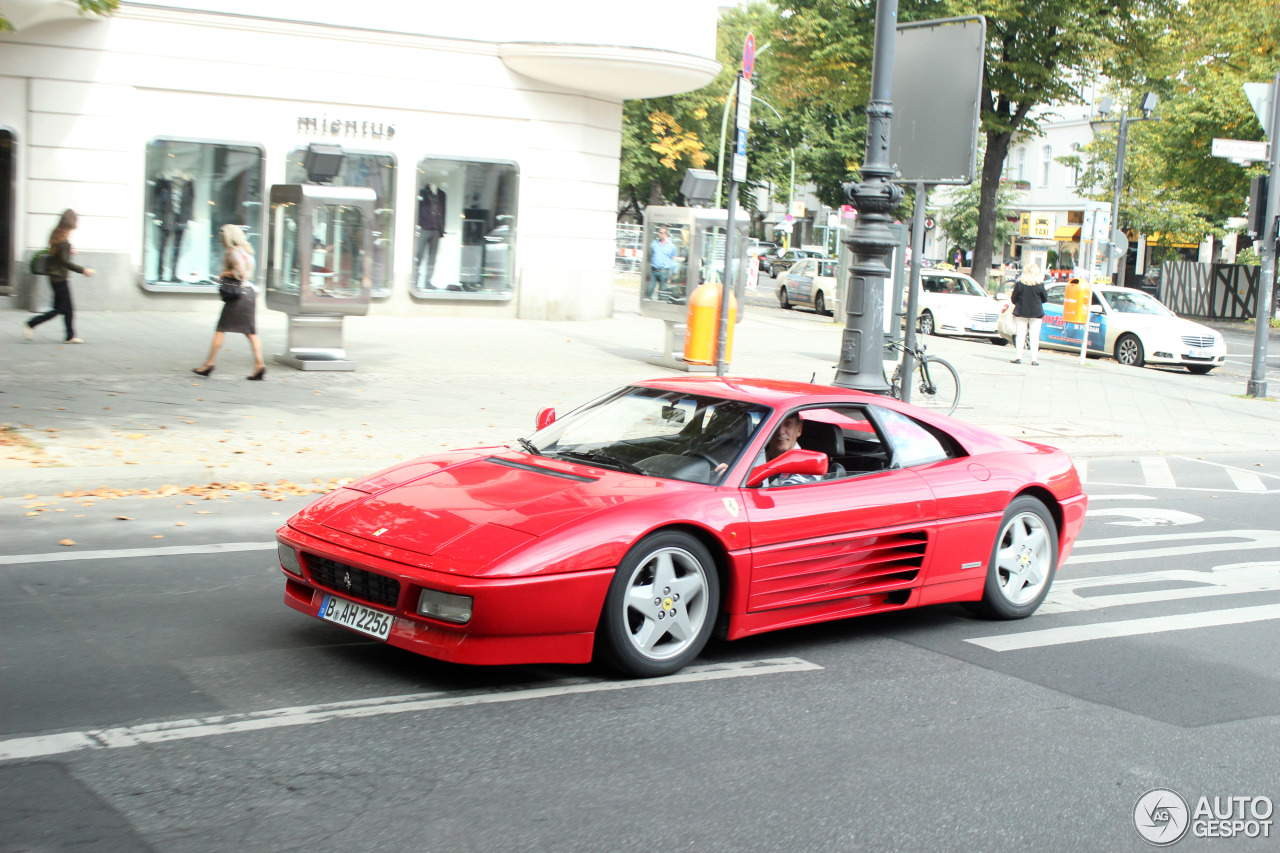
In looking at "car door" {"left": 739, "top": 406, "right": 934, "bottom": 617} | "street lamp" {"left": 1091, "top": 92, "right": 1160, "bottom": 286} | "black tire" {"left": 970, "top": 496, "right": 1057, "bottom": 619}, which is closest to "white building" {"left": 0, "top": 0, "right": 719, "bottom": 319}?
"street lamp" {"left": 1091, "top": 92, "right": 1160, "bottom": 286}

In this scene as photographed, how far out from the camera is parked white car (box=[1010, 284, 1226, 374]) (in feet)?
79.3

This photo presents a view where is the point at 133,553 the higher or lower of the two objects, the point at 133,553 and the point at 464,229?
the lower

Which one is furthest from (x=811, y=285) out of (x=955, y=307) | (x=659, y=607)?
(x=659, y=607)

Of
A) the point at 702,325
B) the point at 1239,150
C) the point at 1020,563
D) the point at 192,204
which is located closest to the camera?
the point at 1020,563

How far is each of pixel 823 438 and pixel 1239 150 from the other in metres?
14.8

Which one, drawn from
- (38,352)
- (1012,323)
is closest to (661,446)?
(38,352)

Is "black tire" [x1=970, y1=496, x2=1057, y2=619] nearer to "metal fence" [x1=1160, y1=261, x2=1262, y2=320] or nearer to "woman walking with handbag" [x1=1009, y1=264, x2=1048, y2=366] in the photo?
"woman walking with handbag" [x1=1009, y1=264, x2=1048, y2=366]

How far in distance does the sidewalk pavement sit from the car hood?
12.4ft

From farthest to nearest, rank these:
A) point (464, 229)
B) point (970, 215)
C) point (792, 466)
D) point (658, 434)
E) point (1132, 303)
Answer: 1. point (970, 215)
2. point (1132, 303)
3. point (464, 229)
4. point (658, 434)
5. point (792, 466)

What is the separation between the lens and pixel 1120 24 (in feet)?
102

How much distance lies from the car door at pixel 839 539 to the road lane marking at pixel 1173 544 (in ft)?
8.09

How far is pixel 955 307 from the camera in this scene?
2917 cm

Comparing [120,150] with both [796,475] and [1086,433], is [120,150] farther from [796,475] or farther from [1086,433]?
[796,475]

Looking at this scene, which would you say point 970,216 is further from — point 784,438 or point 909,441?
point 784,438
